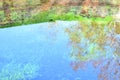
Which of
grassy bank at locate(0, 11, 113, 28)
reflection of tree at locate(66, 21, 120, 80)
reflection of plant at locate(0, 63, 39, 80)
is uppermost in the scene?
grassy bank at locate(0, 11, 113, 28)

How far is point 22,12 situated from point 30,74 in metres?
0.97

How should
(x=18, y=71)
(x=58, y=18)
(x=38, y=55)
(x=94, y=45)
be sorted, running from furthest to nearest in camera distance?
(x=58, y=18)
(x=94, y=45)
(x=38, y=55)
(x=18, y=71)

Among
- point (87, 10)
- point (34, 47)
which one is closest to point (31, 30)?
point (34, 47)

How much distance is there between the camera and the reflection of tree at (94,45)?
3.14 metres

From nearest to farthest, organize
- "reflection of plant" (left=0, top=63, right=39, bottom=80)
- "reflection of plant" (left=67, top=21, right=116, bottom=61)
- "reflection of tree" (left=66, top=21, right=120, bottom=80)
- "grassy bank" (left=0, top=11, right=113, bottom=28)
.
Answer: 1. "reflection of plant" (left=0, top=63, right=39, bottom=80)
2. "reflection of tree" (left=66, top=21, right=120, bottom=80)
3. "reflection of plant" (left=67, top=21, right=116, bottom=61)
4. "grassy bank" (left=0, top=11, right=113, bottom=28)

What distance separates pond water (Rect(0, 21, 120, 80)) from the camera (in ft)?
9.51

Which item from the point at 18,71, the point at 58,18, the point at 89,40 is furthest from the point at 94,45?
the point at 18,71

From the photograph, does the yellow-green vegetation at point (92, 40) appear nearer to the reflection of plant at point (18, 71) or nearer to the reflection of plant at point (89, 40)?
the reflection of plant at point (89, 40)

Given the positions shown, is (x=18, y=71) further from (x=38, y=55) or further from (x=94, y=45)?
(x=94, y=45)

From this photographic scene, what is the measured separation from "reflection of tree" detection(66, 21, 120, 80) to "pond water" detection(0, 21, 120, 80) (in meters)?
0.08

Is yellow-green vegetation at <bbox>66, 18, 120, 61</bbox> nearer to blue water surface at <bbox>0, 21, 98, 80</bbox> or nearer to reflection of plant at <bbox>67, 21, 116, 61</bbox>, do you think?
reflection of plant at <bbox>67, 21, 116, 61</bbox>

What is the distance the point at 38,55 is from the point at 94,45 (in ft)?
2.17

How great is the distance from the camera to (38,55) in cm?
312

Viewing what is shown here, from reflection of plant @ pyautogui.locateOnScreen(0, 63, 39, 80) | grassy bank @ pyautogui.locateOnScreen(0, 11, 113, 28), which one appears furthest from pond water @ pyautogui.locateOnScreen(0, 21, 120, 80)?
grassy bank @ pyautogui.locateOnScreen(0, 11, 113, 28)
